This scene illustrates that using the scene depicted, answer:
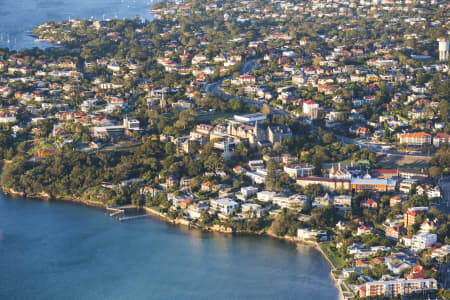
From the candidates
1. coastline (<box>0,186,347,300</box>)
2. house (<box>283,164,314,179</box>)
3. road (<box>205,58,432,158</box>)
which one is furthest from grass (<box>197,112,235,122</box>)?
coastline (<box>0,186,347,300</box>)

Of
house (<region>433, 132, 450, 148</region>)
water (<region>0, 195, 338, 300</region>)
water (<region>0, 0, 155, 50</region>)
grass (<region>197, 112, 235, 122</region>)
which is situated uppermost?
water (<region>0, 0, 155, 50</region>)

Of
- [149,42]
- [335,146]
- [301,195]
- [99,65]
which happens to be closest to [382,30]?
[149,42]

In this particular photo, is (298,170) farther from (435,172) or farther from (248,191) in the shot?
(435,172)

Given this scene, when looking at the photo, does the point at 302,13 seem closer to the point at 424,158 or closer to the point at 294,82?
the point at 294,82

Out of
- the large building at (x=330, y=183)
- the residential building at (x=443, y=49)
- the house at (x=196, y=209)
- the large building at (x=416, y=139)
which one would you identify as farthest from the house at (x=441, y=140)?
the residential building at (x=443, y=49)

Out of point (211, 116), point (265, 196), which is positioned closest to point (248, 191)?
point (265, 196)

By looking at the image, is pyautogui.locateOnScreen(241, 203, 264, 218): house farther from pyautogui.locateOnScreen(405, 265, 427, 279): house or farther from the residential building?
the residential building
